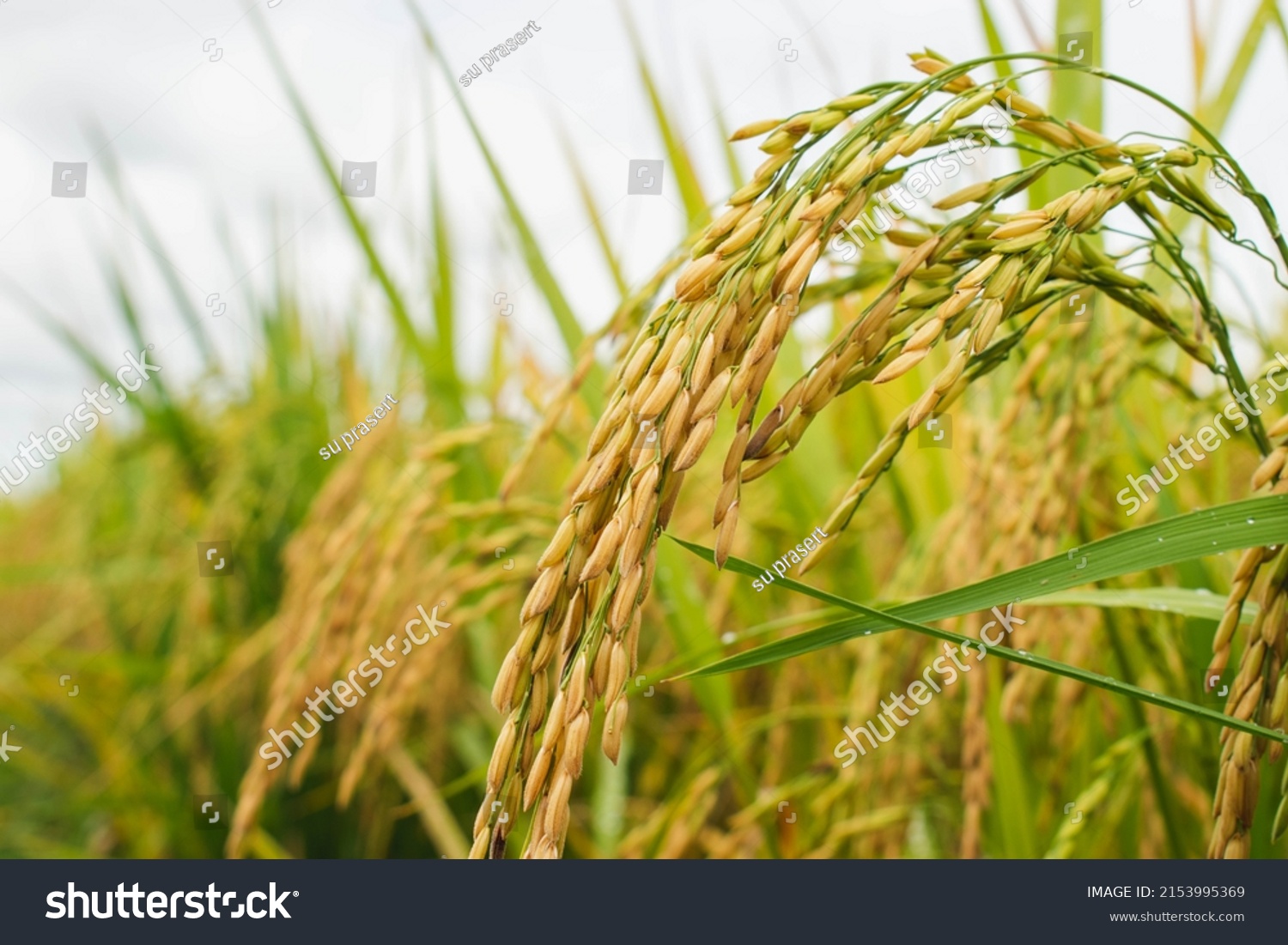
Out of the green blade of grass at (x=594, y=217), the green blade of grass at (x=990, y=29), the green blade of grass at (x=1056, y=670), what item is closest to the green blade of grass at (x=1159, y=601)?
the green blade of grass at (x=1056, y=670)

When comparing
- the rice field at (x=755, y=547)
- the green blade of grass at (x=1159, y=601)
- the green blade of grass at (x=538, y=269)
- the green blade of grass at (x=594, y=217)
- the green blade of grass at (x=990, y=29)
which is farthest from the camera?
the green blade of grass at (x=594, y=217)

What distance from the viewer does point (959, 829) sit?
108 cm

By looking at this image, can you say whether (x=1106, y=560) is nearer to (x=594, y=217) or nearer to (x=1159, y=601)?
(x=1159, y=601)

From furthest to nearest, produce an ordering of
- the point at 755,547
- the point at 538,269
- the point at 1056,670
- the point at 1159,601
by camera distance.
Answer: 1. the point at 755,547
2. the point at 538,269
3. the point at 1159,601
4. the point at 1056,670

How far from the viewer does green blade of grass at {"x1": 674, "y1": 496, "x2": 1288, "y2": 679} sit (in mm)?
558

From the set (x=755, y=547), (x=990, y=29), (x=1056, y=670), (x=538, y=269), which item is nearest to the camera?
(x=1056, y=670)

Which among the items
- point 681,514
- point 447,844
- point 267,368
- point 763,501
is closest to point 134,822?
point 447,844

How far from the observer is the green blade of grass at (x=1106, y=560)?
1.83ft

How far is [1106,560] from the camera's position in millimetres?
568

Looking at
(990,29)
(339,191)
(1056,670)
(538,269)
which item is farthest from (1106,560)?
(339,191)

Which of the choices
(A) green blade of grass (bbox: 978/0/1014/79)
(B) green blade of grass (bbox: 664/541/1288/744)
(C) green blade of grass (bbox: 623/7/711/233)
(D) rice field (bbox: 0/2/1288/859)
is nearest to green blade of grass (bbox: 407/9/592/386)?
(D) rice field (bbox: 0/2/1288/859)

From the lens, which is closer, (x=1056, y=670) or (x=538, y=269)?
(x=1056, y=670)

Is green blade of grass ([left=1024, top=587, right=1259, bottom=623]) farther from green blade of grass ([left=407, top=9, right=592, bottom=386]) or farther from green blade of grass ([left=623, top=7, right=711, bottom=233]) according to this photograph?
green blade of grass ([left=623, top=7, right=711, bottom=233])

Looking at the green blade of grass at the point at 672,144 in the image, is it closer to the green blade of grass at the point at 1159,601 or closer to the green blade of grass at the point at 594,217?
the green blade of grass at the point at 594,217
